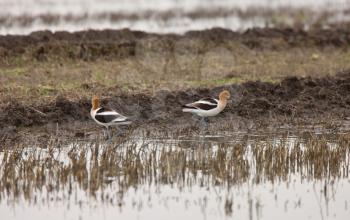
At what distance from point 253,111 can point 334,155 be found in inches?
174

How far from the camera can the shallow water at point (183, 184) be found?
10445mm

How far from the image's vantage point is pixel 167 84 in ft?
59.7

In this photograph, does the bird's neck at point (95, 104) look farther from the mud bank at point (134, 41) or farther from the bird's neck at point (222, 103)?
the mud bank at point (134, 41)

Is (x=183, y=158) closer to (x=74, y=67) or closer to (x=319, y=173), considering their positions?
(x=319, y=173)

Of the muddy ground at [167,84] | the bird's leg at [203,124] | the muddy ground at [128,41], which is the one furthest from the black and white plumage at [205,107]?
the muddy ground at [128,41]

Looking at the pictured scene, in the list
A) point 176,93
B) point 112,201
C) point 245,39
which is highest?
point 245,39

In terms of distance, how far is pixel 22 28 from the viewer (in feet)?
92.2

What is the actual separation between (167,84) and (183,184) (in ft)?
22.5

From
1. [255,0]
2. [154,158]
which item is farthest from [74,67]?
[255,0]

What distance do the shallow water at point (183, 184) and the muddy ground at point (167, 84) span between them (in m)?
2.69

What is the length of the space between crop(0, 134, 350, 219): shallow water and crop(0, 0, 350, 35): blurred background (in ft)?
52.8

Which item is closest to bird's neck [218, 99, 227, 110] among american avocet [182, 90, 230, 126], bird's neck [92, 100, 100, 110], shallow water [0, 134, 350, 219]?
american avocet [182, 90, 230, 126]

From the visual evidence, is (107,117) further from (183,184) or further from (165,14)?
Result: (165,14)

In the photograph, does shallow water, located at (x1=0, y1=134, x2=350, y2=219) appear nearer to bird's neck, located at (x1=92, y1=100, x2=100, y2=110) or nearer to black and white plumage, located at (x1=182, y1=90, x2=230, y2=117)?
bird's neck, located at (x1=92, y1=100, x2=100, y2=110)
